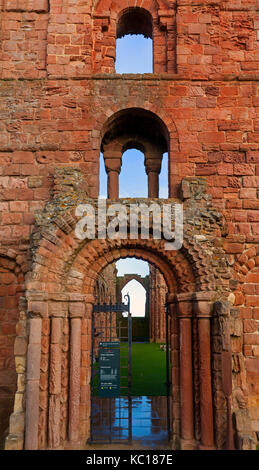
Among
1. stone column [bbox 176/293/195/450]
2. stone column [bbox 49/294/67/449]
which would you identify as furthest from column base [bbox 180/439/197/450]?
stone column [bbox 49/294/67/449]

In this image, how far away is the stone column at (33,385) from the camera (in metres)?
5.68

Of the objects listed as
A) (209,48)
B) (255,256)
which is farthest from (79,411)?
(209,48)

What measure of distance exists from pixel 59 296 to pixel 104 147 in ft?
13.4

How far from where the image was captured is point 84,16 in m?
8.11

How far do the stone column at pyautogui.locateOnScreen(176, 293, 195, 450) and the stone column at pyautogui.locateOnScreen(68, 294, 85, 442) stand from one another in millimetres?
1654

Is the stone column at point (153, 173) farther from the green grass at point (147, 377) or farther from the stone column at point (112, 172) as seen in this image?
the green grass at point (147, 377)

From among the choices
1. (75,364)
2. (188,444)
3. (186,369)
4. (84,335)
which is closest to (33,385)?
(75,364)

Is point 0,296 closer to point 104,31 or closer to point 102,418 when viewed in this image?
point 102,418

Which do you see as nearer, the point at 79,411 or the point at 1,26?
the point at 79,411

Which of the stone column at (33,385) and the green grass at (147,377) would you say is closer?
the stone column at (33,385)

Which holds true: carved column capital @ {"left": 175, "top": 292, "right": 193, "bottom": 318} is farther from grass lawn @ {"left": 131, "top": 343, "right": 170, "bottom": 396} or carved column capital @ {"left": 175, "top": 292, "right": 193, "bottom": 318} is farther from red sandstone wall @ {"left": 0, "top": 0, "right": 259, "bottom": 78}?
red sandstone wall @ {"left": 0, "top": 0, "right": 259, "bottom": 78}

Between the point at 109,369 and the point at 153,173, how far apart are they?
433 cm

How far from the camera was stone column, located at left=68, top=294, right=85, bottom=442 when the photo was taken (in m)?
6.06

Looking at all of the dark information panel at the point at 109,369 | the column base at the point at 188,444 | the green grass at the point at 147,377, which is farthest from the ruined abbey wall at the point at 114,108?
the green grass at the point at 147,377
